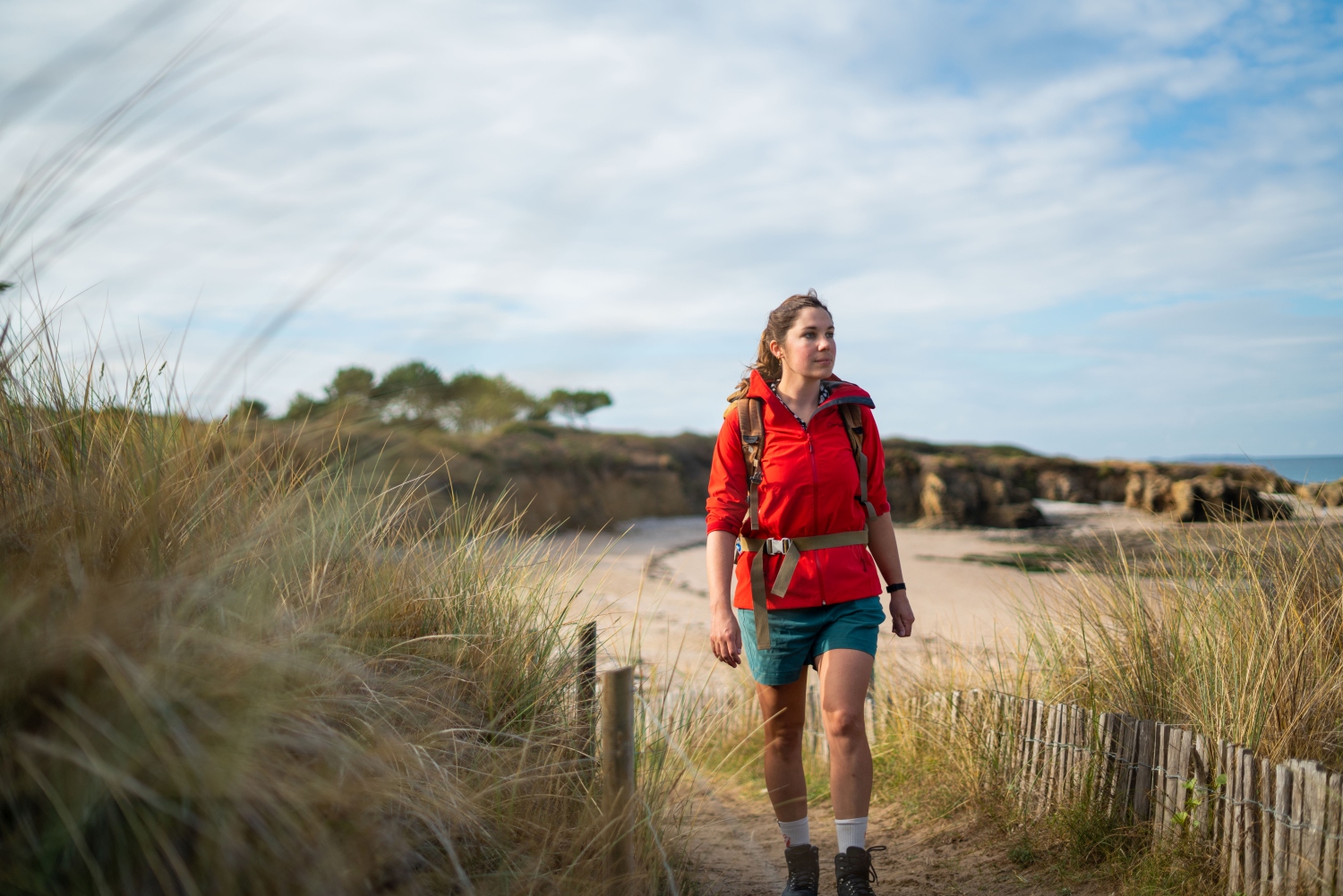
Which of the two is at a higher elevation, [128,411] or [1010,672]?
[128,411]

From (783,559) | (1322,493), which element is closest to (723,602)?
(783,559)

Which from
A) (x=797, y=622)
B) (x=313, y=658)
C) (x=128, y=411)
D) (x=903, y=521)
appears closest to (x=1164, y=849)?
(x=797, y=622)

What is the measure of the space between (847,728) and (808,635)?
361mm

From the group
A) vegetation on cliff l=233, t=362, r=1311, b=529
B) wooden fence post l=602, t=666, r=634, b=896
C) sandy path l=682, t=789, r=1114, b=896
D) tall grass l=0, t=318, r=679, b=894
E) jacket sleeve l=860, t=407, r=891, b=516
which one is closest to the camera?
tall grass l=0, t=318, r=679, b=894

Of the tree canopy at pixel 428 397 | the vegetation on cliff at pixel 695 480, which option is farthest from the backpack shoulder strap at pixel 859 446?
the vegetation on cliff at pixel 695 480

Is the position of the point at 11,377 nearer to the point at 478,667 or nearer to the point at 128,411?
the point at 128,411

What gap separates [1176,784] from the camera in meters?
3.28

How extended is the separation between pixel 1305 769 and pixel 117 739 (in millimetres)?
3265

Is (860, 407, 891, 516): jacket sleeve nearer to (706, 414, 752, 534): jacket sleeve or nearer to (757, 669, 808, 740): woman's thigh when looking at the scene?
(706, 414, 752, 534): jacket sleeve

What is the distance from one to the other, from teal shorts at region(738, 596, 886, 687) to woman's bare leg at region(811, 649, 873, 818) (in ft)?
0.23

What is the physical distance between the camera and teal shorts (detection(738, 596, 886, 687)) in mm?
3129

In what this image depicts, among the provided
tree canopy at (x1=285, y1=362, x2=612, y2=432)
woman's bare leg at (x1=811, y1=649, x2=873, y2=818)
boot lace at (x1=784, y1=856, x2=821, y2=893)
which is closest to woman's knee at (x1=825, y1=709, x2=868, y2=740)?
woman's bare leg at (x1=811, y1=649, x2=873, y2=818)

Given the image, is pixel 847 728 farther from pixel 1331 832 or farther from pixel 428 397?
pixel 428 397

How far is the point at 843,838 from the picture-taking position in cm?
306
